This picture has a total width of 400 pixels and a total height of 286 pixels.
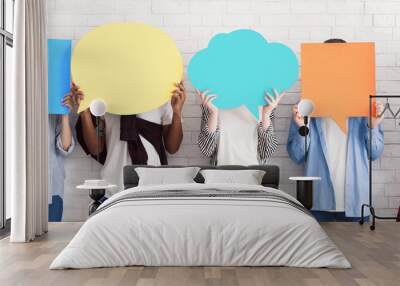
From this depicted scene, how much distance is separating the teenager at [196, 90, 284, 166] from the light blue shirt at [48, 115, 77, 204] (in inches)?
60.1

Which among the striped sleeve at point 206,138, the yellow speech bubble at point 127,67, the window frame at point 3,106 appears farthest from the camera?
the striped sleeve at point 206,138

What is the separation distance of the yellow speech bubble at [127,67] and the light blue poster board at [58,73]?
0.18 meters

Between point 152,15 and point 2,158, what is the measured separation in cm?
232

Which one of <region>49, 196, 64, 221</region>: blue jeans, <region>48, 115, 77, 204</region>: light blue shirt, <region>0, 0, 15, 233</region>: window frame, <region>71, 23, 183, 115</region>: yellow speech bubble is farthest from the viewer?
<region>49, 196, 64, 221</region>: blue jeans

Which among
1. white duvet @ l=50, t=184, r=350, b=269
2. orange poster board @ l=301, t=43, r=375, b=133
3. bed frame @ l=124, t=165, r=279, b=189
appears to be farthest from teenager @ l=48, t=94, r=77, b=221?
orange poster board @ l=301, t=43, r=375, b=133

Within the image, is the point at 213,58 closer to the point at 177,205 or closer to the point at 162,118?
the point at 162,118

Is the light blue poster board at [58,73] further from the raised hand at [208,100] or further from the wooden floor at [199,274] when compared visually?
the wooden floor at [199,274]

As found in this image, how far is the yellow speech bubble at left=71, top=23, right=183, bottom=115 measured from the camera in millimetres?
6414

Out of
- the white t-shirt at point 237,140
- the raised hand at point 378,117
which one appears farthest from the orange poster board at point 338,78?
the white t-shirt at point 237,140

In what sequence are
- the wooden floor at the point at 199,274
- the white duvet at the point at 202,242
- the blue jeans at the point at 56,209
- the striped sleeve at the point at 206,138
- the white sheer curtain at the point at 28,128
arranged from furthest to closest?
the blue jeans at the point at 56,209
the striped sleeve at the point at 206,138
the white sheer curtain at the point at 28,128
the white duvet at the point at 202,242
the wooden floor at the point at 199,274

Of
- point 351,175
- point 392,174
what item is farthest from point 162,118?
point 392,174

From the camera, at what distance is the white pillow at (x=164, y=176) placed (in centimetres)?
621

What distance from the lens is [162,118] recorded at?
22.1 ft

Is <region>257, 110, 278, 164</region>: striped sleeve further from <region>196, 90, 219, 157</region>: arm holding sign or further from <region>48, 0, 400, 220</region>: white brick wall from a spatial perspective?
<region>196, 90, 219, 157</region>: arm holding sign
